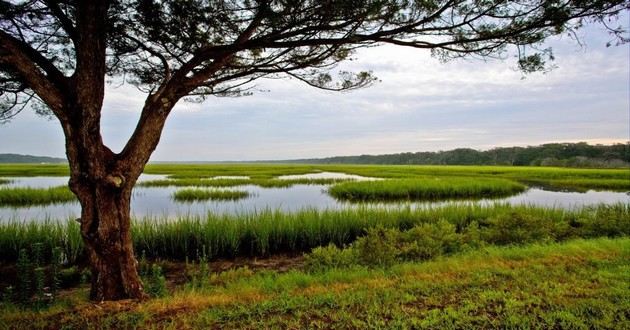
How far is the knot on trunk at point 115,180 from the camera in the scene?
4070 millimetres

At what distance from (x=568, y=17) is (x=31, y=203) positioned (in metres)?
21.1

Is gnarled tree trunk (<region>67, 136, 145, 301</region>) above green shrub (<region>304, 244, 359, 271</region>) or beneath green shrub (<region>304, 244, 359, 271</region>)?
above

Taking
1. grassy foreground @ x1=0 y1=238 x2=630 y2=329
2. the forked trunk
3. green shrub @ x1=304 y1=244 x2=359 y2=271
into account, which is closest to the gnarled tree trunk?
the forked trunk

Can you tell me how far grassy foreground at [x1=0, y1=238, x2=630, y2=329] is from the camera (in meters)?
3.52

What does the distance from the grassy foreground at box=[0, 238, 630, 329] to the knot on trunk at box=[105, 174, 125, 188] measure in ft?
4.25

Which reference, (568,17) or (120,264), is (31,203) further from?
(568,17)

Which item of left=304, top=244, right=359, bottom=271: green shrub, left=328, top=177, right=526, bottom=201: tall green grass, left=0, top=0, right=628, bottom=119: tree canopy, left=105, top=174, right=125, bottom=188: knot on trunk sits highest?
left=0, top=0, right=628, bottom=119: tree canopy

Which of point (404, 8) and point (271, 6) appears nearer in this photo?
point (271, 6)

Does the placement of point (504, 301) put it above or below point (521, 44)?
below

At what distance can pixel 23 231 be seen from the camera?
834 centimetres

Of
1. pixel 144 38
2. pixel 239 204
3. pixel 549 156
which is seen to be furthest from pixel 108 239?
pixel 549 156

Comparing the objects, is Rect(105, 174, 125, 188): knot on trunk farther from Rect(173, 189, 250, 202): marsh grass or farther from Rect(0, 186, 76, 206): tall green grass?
Rect(0, 186, 76, 206): tall green grass

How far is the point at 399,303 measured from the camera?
4.00 meters

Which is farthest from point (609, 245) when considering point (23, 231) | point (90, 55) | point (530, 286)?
point (23, 231)
